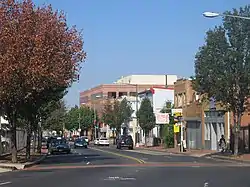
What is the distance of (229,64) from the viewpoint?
41.1m

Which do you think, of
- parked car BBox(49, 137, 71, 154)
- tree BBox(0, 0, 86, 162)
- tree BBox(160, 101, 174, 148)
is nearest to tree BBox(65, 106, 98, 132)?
tree BBox(160, 101, 174, 148)

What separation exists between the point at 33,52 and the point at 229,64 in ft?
49.7

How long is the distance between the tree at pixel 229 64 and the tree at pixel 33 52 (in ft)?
35.0

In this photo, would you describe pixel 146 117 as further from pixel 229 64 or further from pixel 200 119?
pixel 229 64

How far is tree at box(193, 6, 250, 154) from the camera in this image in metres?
40.7

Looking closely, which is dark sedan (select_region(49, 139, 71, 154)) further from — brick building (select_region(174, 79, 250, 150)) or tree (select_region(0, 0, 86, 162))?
tree (select_region(0, 0, 86, 162))

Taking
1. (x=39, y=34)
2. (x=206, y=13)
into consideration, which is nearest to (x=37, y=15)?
(x=39, y=34)

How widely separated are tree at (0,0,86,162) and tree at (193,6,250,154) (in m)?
10.7

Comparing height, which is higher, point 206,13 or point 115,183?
point 206,13

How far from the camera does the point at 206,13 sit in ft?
90.3

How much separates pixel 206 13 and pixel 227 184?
970cm

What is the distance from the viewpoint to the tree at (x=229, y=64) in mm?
40688

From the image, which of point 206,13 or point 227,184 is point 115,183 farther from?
point 206,13

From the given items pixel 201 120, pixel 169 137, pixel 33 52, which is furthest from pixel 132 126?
pixel 33 52
